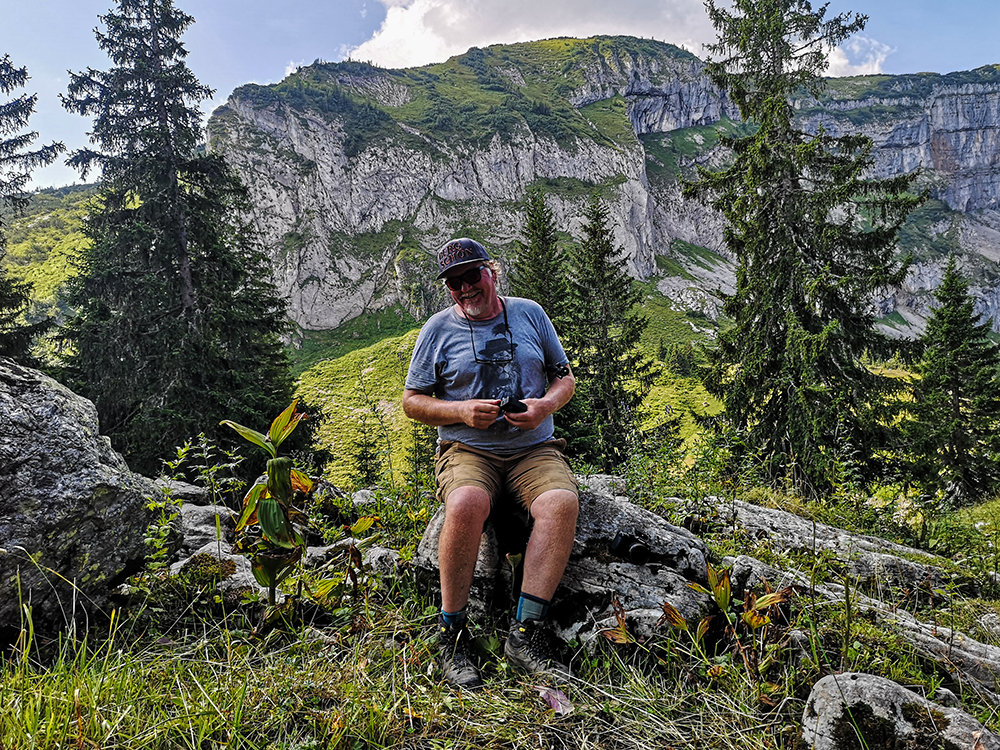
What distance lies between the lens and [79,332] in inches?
527

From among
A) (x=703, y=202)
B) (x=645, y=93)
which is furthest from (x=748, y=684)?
(x=645, y=93)

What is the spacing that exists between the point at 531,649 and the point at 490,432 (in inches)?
51.2

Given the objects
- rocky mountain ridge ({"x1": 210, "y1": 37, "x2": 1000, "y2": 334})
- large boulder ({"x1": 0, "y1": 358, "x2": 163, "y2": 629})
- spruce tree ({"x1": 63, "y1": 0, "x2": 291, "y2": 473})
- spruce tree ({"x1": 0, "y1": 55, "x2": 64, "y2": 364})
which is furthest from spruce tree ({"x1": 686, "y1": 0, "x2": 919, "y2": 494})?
rocky mountain ridge ({"x1": 210, "y1": 37, "x2": 1000, "y2": 334})

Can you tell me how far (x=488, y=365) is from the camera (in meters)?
3.29

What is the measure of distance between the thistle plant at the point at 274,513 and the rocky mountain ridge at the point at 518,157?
50.7 m

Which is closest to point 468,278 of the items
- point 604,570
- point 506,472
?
point 506,472

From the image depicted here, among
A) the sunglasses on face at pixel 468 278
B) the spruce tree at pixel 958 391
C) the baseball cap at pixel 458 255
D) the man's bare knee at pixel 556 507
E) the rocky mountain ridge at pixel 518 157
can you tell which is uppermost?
the rocky mountain ridge at pixel 518 157

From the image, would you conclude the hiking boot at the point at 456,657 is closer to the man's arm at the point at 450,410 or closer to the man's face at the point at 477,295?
the man's arm at the point at 450,410

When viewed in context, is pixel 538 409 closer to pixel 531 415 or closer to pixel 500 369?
pixel 531 415

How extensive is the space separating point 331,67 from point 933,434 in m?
159

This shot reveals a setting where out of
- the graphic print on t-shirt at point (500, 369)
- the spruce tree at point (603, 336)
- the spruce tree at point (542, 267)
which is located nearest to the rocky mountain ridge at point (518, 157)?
the spruce tree at point (542, 267)

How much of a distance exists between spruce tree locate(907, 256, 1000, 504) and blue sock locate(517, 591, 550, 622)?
18.0 meters

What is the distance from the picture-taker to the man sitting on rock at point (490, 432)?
2451 mm

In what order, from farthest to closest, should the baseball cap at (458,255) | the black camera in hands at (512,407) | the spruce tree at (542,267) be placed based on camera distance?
the spruce tree at (542,267)
the baseball cap at (458,255)
the black camera in hands at (512,407)
